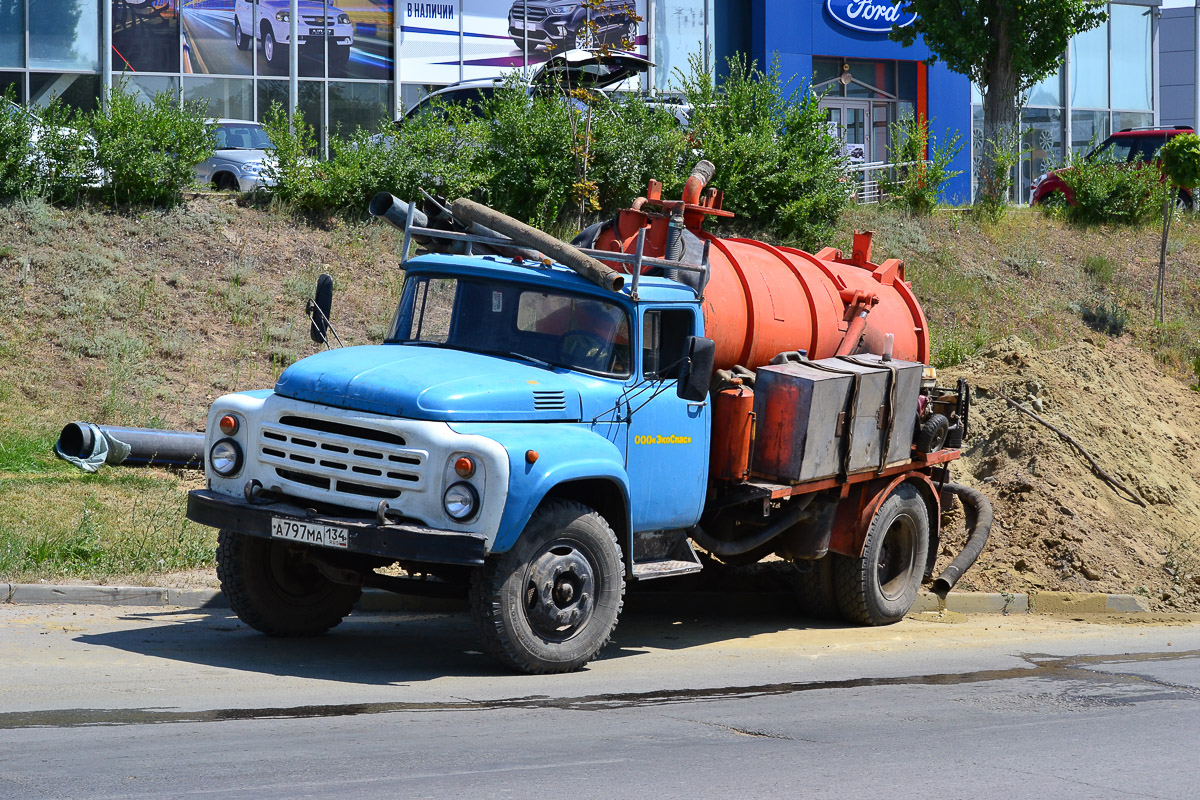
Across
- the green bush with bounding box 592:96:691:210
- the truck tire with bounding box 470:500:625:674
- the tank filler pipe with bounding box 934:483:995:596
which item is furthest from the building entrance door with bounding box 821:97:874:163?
the truck tire with bounding box 470:500:625:674

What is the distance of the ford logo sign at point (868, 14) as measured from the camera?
34719 mm

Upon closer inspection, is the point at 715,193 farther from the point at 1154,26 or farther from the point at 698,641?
the point at 1154,26

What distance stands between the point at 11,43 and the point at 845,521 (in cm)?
2486

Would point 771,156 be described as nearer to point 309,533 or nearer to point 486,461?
point 486,461

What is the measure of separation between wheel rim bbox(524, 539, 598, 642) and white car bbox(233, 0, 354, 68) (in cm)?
2453

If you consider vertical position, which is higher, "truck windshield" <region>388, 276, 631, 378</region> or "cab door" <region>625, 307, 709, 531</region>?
"truck windshield" <region>388, 276, 631, 378</region>

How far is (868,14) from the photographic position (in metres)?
35.2

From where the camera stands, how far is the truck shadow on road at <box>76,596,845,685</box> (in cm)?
805

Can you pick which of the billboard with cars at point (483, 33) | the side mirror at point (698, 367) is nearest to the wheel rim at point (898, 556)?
the side mirror at point (698, 367)

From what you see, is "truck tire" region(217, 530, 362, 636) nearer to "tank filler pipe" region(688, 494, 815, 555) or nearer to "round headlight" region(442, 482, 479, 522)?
"round headlight" region(442, 482, 479, 522)

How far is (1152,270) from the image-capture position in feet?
83.1

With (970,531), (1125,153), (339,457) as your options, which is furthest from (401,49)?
(339,457)

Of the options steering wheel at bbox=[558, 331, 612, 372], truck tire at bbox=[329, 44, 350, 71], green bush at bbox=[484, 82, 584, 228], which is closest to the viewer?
steering wheel at bbox=[558, 331, 612, 372]

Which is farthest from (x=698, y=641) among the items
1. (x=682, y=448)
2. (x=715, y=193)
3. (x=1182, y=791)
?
(x=1182, y=791)
